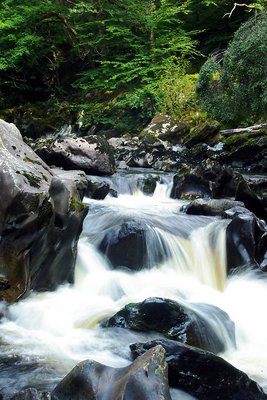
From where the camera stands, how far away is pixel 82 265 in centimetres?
620

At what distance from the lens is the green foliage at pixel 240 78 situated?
10.5 metres

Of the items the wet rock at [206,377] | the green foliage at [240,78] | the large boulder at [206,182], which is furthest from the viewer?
the green foliage at [240,78]

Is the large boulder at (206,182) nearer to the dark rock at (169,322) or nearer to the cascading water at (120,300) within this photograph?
the cascading water at (120,300)

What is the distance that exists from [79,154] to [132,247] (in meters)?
5.05

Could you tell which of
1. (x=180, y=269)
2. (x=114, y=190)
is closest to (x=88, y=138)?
(x=114, y=190)

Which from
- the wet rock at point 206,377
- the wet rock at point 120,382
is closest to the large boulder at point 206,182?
the wet rock at point 206,377

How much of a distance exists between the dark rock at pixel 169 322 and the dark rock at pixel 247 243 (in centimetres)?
199

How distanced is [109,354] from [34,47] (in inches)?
898

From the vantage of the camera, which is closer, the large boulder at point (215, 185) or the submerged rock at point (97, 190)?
the large boulder at point (215, 185)

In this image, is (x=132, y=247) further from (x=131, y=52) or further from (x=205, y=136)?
(x=131, y=52)

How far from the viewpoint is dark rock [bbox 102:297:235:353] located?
4367 mm

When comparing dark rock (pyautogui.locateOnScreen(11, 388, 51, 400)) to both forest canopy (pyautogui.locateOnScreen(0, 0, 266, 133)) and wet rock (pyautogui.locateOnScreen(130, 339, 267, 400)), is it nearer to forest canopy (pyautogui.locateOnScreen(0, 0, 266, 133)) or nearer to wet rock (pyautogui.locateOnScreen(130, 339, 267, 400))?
wet rock (pyautogui.locateOnScreen(130, 339, 267, 400))

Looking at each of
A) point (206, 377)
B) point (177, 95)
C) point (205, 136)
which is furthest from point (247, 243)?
point (177, 95)

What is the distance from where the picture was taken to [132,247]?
657cm
